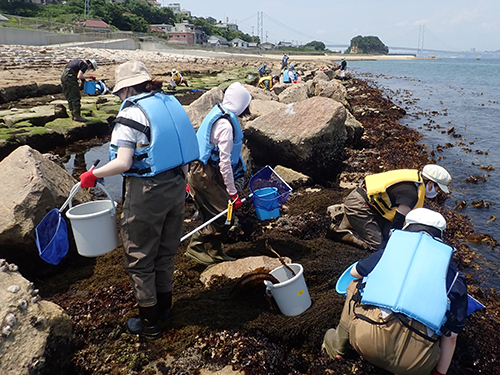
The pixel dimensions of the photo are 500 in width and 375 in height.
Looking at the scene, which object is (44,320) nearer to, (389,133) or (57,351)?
(57,351)

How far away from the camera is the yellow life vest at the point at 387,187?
3.86m

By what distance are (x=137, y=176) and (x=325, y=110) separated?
4.70 metres

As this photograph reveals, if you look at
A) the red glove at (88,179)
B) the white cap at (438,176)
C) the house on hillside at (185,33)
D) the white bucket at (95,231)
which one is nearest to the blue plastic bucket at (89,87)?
the white bucket at (95,231)

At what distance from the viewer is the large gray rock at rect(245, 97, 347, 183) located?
6.62m

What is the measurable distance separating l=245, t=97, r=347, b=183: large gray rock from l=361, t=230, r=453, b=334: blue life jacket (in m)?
4.33

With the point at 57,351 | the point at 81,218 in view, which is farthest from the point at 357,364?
the point at 81,218

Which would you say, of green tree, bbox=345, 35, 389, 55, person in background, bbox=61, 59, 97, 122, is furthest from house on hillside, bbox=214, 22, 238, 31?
person in background, bbox=61, 59, 97, 122

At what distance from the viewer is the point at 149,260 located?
3.00 metres

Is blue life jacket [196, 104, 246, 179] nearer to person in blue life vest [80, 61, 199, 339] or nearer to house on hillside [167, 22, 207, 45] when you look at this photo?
person in blue life vest [80, 61, 199, 339]

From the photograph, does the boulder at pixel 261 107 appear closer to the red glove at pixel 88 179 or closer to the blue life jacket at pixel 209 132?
the blue life jacket at pixel 209 132

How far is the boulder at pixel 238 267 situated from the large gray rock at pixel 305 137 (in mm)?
3030

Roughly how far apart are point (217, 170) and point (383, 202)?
1880 mm

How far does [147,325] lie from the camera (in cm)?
311

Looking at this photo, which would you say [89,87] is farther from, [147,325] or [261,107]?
[147,325]
